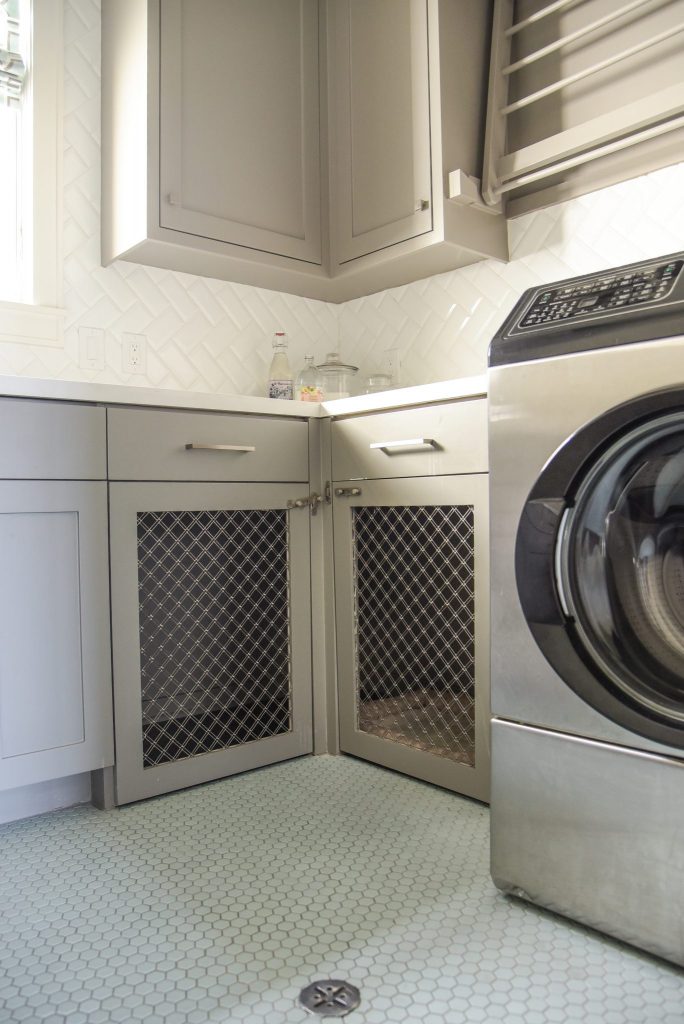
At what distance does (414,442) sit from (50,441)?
76cm

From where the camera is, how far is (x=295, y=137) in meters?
2.33

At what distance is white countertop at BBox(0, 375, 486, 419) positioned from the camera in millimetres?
1577

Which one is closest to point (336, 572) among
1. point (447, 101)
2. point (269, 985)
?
point (269, 985)

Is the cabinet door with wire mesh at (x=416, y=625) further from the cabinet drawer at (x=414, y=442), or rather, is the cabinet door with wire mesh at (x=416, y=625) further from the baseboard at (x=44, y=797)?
the baseboard at (x=44, y=797)

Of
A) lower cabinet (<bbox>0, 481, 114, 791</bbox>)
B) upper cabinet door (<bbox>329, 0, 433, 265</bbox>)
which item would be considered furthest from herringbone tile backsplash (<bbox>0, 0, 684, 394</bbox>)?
lower cabinet (<bbox>0, 481, 114, 791</bbox>)

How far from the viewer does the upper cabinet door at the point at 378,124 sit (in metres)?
2.09

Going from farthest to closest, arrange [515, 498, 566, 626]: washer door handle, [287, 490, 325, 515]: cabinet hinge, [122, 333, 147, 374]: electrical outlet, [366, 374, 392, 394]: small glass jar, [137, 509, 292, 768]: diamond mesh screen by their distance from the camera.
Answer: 1. [366, 374, 392, 394]: small glass jar
2. [122, 333, 147, 374]: electrical outlet
3. [287, 490, 325, 515]: cabinet hinge
4. [137, 509, 292, 768]: diamond mesh screen
5. [515, 498, 566, 626]: washer door handle

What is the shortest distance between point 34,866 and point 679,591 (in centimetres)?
124

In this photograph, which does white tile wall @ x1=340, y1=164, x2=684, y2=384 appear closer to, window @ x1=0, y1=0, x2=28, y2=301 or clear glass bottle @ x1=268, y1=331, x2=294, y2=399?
clear glass bottle @ x1=268, y1=331, x2=294, y2=399

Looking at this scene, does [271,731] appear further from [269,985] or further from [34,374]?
[34,374]

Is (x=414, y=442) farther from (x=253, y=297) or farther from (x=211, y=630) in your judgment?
(x=253, y=297)

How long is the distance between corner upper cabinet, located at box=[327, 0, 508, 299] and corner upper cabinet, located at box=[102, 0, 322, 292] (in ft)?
0.32

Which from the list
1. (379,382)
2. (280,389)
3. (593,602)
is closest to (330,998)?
(593,602)

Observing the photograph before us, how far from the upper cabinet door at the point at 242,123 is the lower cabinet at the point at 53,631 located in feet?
2.86
